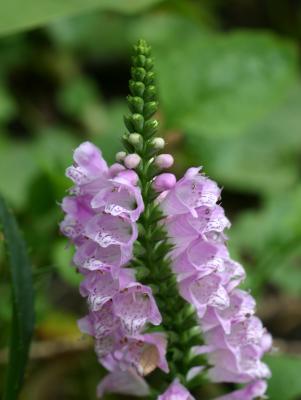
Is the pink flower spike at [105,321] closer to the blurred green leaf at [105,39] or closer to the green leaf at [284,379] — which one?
the green leaf at [284,379]

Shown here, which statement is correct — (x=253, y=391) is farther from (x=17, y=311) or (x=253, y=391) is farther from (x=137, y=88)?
Result: (x=137, y=88)

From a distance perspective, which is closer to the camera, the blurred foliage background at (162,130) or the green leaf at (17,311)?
the green leaf at (17,311)

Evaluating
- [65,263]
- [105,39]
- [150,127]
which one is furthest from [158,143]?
[105,39]

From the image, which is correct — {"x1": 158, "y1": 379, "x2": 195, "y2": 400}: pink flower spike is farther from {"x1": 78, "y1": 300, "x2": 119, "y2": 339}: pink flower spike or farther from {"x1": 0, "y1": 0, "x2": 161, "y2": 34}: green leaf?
{"x1": 0, "y1": 0, "x2": 161, "y2": 34}: green leaf

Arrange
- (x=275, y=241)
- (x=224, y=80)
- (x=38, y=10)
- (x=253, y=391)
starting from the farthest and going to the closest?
(x=224, y=80) < (x=275, y=241) < (x=38, y=10) < (x=253, y=391)

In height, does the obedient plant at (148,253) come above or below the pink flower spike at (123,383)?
above

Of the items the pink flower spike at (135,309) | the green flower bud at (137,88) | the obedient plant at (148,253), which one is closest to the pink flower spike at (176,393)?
the obedient plant at (148,253)

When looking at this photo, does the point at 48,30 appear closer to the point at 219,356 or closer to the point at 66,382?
the point at 66,382

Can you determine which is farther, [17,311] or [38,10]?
[38,10]
